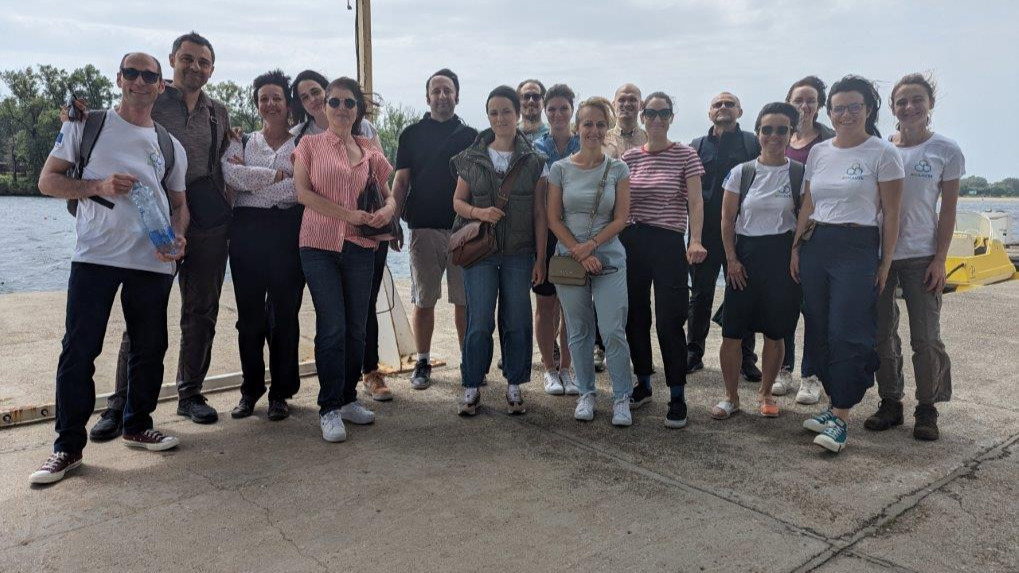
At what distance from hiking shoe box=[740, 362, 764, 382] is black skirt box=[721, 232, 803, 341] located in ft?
→ 3.08

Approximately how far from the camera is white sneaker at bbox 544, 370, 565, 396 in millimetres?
4828

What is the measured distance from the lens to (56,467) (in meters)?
3.24

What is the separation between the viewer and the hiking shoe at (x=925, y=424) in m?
3.92

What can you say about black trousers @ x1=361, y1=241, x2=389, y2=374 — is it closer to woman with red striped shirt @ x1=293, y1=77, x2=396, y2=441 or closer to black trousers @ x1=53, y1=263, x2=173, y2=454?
woman with red striped shirt @ x1=293, y1=77, x2=396, y2=441

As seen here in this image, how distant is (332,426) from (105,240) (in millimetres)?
1397

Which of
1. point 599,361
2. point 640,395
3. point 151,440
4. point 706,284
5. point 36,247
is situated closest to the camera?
point 151,440

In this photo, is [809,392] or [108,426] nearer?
[108,426]

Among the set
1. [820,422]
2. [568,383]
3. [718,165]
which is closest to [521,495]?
[820,422]

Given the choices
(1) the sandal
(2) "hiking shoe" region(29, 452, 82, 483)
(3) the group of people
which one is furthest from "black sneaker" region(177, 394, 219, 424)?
(1) the sandal

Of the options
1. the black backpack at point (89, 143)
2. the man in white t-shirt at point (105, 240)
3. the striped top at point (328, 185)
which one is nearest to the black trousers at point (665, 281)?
the striped top at point (328, 185)

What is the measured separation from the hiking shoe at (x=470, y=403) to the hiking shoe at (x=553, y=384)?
662mm

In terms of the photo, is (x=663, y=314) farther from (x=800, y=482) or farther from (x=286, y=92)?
(x=286, y=92)

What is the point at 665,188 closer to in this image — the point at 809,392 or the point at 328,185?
the point at 809,392

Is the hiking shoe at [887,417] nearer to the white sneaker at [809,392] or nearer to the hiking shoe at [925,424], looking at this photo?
the hiking shoe at [925,424]
